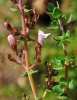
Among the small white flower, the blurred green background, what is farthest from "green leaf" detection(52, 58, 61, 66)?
the blurred green background

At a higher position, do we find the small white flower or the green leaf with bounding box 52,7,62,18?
the green leaf with bounding box 52,7,62,18

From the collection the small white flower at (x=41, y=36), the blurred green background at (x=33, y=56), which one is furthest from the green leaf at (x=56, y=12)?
the blurred green background at (x=33, y=56)

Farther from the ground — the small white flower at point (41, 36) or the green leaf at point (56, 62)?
the small white flower at point (41, 36)

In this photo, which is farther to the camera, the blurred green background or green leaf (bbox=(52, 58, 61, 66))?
the blurred green background

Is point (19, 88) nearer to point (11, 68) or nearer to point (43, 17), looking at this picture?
point (11, 68)

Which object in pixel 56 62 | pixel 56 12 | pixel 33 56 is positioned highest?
pixel 56 12

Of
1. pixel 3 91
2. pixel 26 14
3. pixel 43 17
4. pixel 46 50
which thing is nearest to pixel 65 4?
pixel 43 17

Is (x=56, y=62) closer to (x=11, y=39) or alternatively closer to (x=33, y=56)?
(x=11, y=39)

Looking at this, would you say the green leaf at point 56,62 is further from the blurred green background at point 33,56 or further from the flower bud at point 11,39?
the blurred green background at point 33,56

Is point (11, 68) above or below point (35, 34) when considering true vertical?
below

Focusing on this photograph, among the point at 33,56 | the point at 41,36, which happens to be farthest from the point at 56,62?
the point at 33,56

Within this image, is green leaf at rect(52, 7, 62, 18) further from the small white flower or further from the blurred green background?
the blurred green background
